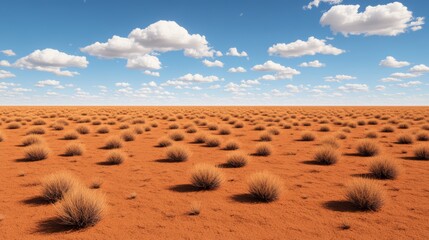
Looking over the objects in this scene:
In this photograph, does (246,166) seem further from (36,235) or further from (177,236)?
(36,235)

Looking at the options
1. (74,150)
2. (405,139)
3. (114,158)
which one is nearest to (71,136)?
(74,150)

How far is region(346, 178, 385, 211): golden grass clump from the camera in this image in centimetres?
661

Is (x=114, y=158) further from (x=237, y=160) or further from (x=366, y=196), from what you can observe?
(x=366, y=196)

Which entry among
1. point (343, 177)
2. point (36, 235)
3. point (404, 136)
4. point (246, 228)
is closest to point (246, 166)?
point (343, 177)

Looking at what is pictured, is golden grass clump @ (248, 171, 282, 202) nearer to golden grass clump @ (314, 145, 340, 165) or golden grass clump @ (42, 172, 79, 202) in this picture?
golden grass clump @ (42, 172, 79, 202)

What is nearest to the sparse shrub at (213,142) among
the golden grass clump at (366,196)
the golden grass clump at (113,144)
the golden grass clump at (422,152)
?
the golden grass clump at (113,144)

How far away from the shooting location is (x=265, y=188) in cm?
725

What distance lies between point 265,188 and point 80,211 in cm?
399

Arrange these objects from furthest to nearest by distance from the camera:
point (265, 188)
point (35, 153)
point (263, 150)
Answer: point (263, 150), point (35, 153), point (265, 188)

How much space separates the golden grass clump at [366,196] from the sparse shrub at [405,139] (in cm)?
1221

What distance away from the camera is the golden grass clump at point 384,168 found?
30.6ft

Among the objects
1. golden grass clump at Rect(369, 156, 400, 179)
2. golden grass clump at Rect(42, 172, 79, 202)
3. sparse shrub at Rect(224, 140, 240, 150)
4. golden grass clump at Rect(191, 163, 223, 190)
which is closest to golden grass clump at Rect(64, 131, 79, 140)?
sparse shrub at Rect(224, 140, 240, 150)

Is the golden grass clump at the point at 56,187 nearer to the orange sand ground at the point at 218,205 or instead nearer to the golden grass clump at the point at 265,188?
the orange sand ground at the point at 218,205

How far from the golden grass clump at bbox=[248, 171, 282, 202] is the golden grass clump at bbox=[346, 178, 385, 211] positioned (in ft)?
5.31
